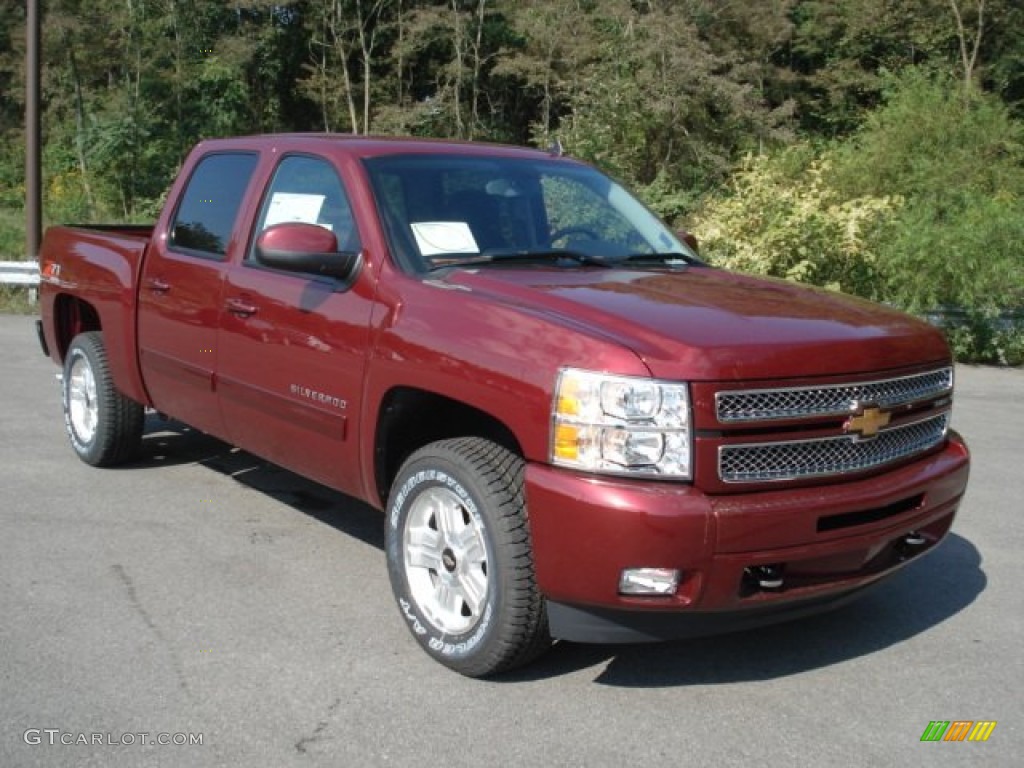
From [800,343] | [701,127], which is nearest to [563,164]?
[800,343]

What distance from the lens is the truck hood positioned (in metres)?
3.35

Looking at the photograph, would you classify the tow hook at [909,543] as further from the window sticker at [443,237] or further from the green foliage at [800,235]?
the green foliage at [800,235]

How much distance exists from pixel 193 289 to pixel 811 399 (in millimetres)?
3143

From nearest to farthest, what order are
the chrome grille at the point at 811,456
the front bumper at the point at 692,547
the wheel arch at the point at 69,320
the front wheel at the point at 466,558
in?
1. the front bumper at the point at 692,547
2. the chrome grille at the point at 811,456
3. the front wheel at the point at 466,558
4. the wheel arch at the point at 69,320

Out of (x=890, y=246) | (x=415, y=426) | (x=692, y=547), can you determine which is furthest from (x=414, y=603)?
(x=890, y=246)

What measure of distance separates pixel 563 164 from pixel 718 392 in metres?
2.40

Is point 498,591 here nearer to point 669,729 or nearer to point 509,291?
point 669,729

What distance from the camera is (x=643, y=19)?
2553 cm

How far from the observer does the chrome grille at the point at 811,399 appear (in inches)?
131

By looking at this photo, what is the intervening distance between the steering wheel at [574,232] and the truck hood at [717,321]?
42 centimetres

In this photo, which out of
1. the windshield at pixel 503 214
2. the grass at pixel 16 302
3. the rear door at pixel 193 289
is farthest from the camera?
the grass at pixel 16 302

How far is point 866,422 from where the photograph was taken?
3.61 m

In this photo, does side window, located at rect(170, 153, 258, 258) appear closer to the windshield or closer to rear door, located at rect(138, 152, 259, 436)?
rear door, located at rect(138, 152, 259, 436)

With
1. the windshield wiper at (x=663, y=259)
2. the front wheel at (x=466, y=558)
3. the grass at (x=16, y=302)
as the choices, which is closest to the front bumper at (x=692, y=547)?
the front wheel at (x=466, y=558)
